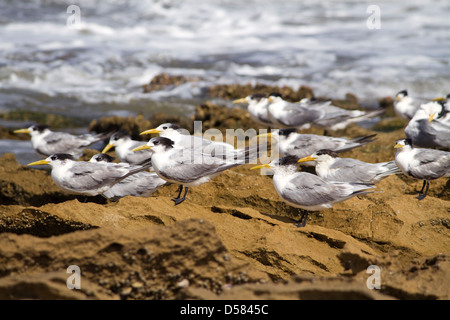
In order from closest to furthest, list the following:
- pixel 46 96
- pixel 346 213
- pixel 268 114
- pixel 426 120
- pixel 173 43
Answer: pixel 346 213, pixel 426 120, pixel 268 114, pixel 46 96, pixel 173 43

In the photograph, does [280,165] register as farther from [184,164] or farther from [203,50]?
[203,50]

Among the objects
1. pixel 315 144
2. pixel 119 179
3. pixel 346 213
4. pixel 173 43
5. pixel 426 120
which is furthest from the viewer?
pixel 173 43

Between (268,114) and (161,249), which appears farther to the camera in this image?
(268,114)

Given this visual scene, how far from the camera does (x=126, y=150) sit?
6883 mm

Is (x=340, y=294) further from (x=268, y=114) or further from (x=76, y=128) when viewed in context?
(x=76, y=128)

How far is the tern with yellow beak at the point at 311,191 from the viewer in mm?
4699

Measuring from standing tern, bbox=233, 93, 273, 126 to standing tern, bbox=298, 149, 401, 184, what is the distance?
2.89 m

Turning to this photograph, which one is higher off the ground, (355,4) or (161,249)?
(355,4)

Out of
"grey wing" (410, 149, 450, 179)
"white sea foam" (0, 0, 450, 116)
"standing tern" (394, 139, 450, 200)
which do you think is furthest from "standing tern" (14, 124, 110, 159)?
"grey wing" (410, 149, 450, 179)

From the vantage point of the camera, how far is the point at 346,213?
4.98 m

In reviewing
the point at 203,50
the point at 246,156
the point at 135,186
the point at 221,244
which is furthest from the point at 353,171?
the point at 203,50

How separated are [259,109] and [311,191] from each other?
419 centimetres
